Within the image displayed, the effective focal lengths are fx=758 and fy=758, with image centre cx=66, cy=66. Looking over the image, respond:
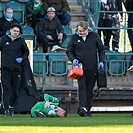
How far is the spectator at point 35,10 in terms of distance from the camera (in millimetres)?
21667

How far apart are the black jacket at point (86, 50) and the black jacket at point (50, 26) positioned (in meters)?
5.28

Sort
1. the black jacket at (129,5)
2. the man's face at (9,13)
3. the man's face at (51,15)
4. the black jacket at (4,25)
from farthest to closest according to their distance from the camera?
the black jacket at (129,5)
the man's face at (51,15)
the man's face at (9,13)
the black jacket at (4,25)

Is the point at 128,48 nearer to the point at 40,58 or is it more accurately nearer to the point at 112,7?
the point at 112,7

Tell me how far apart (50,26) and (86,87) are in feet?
18.5

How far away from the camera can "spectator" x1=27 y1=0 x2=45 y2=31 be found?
2167 centimetres

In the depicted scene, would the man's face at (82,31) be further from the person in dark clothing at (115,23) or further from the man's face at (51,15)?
the person in dark clothing at (115,23)

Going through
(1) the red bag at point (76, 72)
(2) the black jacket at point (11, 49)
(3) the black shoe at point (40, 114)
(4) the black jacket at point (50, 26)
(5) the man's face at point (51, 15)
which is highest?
(5) the man's face at point (51, 15)

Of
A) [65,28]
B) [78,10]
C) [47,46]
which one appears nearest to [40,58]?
[47,46]

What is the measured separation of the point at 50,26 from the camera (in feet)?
69.5

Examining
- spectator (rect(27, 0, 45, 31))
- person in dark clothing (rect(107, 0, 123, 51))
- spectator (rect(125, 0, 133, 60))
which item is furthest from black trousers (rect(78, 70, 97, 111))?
spectator (rect(27, 0, 45, 31))

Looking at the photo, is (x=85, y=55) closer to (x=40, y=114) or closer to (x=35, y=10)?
(x=40, y=114)

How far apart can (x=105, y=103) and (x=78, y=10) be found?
4.25 metres

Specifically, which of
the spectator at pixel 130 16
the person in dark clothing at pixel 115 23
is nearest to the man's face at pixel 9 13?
the person in dark clothing at pixel 115 23

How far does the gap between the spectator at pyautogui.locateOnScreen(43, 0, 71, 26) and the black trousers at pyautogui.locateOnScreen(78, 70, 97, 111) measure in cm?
628
